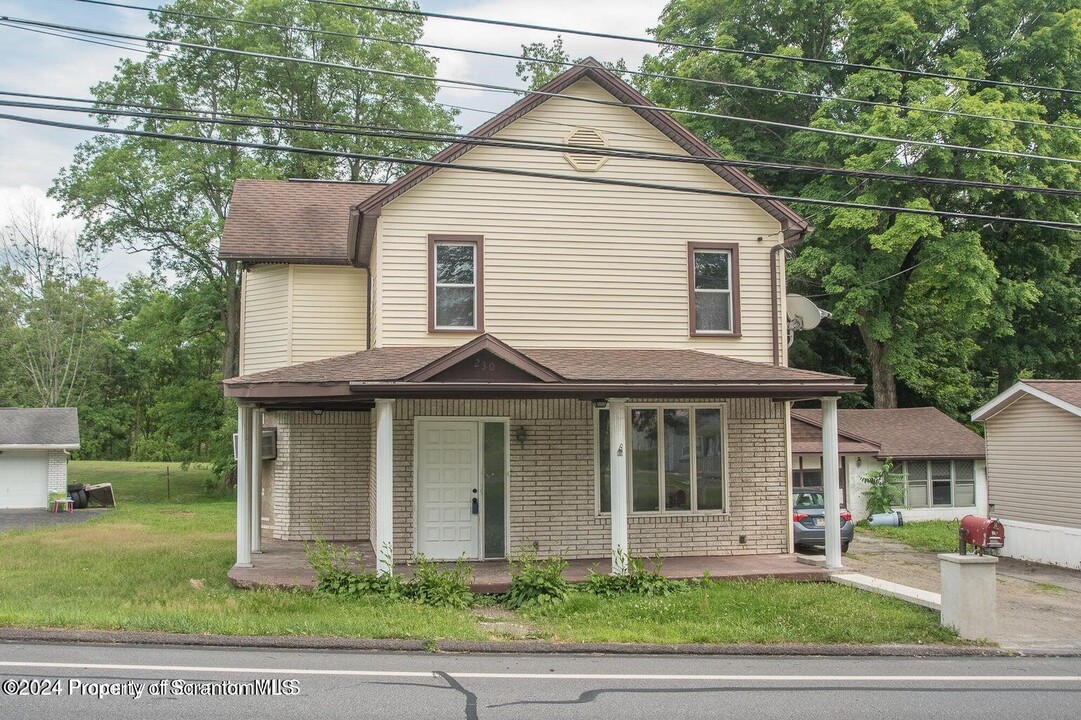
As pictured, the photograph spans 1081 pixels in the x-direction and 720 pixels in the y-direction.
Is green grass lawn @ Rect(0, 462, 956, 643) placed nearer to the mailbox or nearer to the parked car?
the parked car

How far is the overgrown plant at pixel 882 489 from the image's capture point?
88.2 ft

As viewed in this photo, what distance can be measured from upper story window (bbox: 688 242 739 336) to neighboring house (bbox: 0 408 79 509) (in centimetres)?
2538

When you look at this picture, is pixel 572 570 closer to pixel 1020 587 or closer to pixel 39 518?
pixel 1020 587

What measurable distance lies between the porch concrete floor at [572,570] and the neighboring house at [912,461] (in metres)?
12.4

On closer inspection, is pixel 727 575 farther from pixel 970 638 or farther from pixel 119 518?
pixel 119 518

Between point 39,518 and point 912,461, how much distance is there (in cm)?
2747

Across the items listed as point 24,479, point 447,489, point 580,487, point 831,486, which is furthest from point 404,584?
point 24,479

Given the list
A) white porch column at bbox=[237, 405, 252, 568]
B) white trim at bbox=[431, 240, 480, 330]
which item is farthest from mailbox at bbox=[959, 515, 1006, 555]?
white porch column at bbox=[237, 405, 252, 568]

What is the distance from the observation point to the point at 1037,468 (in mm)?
19656

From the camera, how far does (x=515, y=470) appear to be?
1451cm

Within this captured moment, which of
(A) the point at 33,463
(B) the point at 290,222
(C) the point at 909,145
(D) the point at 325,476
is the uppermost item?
(C) the point at 909,145

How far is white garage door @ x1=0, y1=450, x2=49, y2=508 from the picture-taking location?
32.2 metres

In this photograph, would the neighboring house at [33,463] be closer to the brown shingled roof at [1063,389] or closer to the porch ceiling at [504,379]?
the porch ceiling at [504,379]

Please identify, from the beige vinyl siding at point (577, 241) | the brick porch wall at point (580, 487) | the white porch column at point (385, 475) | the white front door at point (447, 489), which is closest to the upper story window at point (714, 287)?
the beige vinyl siding at point (577, 241)
